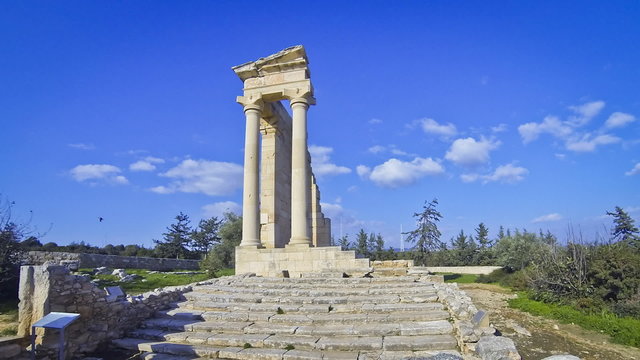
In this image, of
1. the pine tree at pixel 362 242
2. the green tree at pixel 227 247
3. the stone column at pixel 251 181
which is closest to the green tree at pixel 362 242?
the pine tree at pixel 362 242

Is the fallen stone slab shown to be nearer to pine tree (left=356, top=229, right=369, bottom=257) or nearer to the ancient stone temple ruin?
the ancient stone temple ruin

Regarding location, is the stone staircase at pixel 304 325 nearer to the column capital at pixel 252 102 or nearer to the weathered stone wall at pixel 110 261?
the column capital at pixel 252 102

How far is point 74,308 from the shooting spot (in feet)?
25.8

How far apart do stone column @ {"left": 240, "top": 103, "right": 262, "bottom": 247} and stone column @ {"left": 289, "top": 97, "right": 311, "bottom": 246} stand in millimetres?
1739

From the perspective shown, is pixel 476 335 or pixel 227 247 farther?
pixel 227 247

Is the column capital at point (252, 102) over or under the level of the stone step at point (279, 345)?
over

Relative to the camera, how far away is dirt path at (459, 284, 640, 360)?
8.16 m

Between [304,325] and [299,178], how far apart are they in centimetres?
937

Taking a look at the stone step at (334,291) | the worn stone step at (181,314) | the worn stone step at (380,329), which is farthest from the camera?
the stone step at (334,291)

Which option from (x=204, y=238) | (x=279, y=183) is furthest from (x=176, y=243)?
(x=279, y=183)

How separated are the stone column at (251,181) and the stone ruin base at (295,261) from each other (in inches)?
26.9

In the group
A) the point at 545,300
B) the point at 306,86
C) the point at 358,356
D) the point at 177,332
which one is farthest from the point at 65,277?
the point at 545,300

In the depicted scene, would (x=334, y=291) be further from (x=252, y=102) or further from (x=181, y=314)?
(x=252, y=102)

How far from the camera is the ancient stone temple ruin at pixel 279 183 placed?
640 inches
